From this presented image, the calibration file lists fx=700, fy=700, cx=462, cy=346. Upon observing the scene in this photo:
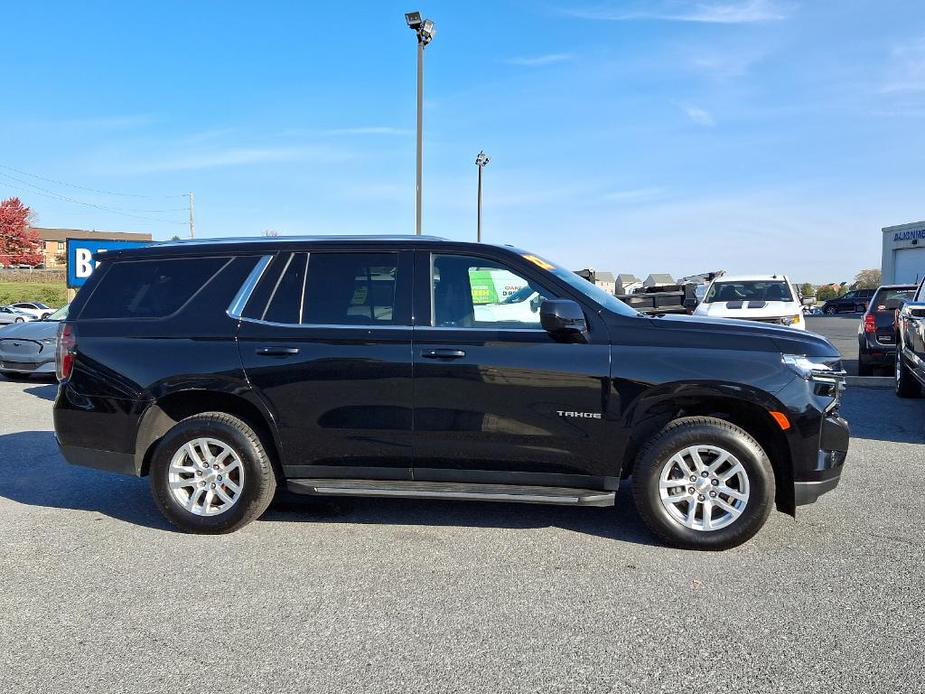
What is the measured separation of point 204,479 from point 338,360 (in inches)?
46.2

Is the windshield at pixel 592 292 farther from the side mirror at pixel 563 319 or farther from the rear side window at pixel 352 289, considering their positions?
the rear side window at pixel 352 289

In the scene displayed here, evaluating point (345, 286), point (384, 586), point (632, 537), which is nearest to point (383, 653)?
point (384, 586)

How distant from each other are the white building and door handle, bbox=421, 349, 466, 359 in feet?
148

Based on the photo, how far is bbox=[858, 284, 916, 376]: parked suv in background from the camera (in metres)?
11.5

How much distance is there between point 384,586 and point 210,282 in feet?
7.50

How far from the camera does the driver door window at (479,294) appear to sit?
433 cm

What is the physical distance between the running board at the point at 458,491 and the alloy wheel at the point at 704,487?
0.36 m

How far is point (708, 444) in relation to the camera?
13.3 ft

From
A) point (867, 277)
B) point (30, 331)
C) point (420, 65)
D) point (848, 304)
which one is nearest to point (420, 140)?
point (420, 65)

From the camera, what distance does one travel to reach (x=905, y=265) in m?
43.7

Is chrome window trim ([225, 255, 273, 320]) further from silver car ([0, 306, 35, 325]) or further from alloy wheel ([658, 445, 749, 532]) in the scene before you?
silver car ([0, 306, 35, 325])

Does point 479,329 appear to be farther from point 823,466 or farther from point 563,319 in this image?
point 823,466

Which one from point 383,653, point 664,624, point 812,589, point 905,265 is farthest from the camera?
point 905,265

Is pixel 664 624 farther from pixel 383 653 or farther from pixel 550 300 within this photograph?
pixel 550 300
